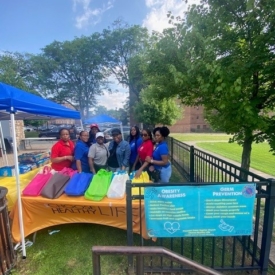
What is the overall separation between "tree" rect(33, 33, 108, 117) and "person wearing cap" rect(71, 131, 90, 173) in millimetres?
27001

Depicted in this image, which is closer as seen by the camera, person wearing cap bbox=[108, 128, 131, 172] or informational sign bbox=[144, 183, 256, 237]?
informational sign bbox=[144, 183, 256, 237]

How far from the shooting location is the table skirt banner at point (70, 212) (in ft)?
8.64

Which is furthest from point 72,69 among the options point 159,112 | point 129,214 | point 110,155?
point 129,214

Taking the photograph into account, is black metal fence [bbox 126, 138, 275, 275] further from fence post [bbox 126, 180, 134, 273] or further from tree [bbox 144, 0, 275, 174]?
tree [bbox 144, 0, 275, 174]

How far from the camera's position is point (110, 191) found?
273cm

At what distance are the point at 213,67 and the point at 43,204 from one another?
3.22 meters

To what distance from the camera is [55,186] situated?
9.25 ft

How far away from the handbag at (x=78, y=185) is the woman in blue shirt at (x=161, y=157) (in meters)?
1.16

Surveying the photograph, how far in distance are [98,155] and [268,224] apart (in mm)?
2994

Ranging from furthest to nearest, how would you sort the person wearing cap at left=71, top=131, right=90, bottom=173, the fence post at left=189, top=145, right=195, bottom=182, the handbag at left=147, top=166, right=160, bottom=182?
the fence post at left=189, top=145, right=195, bottom=182 → the person wearing cap at left=71, top=131, right=90, bottom=173 → the handbag at left=147, top=166, right=160, bottom=182

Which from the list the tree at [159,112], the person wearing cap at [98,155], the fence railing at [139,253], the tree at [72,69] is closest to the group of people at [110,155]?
the person wearing cap at [98,155]

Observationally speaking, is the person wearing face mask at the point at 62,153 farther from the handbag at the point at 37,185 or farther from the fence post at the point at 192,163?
the fence post at the point at 192,163

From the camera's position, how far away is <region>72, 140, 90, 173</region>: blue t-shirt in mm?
3830

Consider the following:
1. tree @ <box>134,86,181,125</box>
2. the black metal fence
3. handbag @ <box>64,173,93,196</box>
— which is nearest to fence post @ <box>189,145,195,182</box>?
the black metal fence
